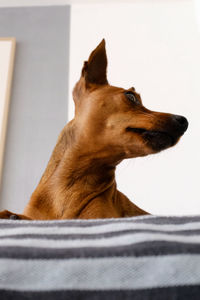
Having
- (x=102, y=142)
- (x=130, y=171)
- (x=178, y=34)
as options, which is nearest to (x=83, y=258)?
(x=102, y=142)

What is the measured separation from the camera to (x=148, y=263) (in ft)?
1.07

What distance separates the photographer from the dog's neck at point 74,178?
82 centimetres

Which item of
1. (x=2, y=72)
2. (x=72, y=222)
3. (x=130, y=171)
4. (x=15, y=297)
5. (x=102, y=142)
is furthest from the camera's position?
(x=2, y=72)

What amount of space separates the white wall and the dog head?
2.94 feet

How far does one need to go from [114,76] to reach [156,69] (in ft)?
0.93

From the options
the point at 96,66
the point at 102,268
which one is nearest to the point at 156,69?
the point at 96,66

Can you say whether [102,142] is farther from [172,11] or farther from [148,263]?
[172,11]

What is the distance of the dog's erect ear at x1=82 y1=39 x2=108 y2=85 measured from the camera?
937mm

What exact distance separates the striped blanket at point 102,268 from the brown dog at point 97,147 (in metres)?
0.42

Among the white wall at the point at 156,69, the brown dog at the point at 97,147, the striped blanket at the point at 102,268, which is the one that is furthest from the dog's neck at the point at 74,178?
the white wall at the point at 156,69

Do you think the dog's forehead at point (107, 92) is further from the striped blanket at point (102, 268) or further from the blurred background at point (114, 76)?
the blurred background at point (114, 76)

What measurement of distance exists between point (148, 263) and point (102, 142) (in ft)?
1.80

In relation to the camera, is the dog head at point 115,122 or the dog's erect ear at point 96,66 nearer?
the dog head at point 115,122

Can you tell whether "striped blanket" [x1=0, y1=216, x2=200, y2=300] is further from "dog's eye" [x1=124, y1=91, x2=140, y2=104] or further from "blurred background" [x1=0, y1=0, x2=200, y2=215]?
"blurred background" [x1=0, y1=0, x2=200, y2=215]
